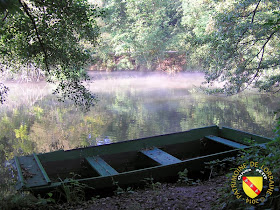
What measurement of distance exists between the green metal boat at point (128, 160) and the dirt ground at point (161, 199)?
27 centimetres

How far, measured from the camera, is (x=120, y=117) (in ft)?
41.5

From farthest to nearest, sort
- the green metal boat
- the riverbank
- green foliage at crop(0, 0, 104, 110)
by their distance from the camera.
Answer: green foliage at crop(0, 0, 104, 110), the green metal boat, the riverbank

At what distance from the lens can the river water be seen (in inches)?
380

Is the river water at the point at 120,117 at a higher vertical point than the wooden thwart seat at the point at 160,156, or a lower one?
lower

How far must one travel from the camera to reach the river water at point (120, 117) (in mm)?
9648

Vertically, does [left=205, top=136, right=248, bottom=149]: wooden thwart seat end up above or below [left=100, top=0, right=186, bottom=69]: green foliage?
below

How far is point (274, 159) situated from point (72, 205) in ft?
8.42

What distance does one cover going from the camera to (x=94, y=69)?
3034cm

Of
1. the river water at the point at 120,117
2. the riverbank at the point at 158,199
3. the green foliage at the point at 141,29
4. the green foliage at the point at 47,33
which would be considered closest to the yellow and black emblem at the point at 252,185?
the riverbank at the point at 158,199

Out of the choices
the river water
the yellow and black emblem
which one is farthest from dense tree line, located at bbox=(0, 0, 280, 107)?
the yellow and black emblem

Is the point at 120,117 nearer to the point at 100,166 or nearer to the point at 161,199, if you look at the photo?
the point at 100,166

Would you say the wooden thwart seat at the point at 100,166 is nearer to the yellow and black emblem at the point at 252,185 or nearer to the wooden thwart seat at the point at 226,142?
the yellow and black emblem at the point at 252,185

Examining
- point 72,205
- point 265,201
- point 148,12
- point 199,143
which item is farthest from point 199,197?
point 148,12

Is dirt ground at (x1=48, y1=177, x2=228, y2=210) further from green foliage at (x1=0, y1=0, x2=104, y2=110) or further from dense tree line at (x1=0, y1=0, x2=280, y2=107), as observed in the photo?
green foliage at (x1=0, y1=0, x2=104, y2=110)
